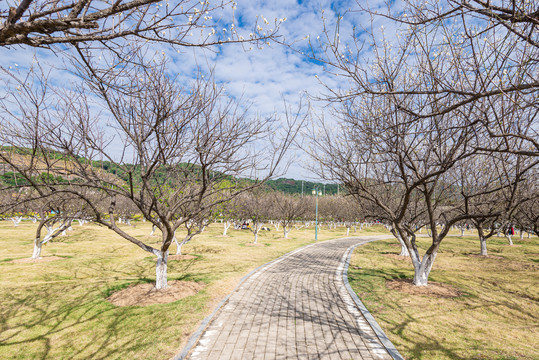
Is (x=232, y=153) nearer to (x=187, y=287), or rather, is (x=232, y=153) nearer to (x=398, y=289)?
(x=187, y=287)

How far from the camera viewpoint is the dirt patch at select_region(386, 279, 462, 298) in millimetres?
8836

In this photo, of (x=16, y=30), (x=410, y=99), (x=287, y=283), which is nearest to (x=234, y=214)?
(x=287, y=283)

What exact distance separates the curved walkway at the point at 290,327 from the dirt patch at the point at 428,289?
6.45 feet

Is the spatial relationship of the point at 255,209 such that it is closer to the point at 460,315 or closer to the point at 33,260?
the point at 33,260

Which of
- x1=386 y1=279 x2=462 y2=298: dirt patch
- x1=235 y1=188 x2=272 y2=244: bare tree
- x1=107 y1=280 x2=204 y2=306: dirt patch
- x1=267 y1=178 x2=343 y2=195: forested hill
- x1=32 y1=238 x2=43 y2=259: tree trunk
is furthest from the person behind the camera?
x1=235 y1=188 x2=272 y2=244: bare tree

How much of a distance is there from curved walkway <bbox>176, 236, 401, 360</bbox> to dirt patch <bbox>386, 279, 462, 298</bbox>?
6.45 ft

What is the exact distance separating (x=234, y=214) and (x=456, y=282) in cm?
2217

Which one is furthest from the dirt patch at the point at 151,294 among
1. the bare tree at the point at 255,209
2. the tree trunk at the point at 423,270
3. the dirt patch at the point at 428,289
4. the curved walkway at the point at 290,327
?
the bare tree at the point at 255,209

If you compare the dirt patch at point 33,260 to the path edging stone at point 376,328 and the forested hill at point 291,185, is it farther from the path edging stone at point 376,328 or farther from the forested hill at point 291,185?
the path edging stone at point 376,328

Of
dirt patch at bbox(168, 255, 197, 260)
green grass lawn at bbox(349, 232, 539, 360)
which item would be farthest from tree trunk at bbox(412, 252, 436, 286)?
dirt patch at bbox(168, 255, 197, 260)

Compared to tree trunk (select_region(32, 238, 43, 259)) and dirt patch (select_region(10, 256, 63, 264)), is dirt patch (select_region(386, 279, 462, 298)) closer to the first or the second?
dirt patch (select_region(10, 256, 63, 264))

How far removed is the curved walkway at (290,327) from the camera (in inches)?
193

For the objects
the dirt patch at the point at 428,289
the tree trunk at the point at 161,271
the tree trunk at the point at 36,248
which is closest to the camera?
the tree trunk at the point at 161,271

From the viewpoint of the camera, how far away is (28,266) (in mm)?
13375
